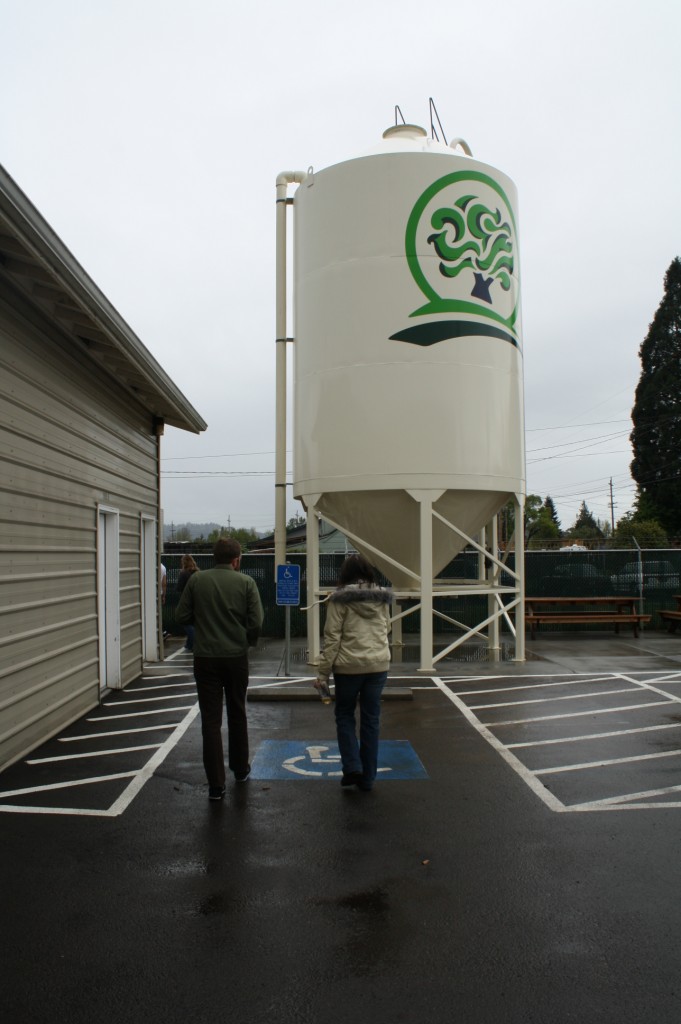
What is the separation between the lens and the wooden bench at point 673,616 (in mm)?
16672

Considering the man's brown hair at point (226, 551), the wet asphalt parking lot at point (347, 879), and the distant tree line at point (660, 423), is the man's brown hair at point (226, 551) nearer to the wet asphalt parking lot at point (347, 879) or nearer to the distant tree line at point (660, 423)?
the wet asphalt parking lot at point (347, 879)

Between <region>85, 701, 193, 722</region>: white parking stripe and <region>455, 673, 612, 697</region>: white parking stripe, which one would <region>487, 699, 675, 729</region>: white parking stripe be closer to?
<region>455, 673, 612, 697</region>: white parking stripe

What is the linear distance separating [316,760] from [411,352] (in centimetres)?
616

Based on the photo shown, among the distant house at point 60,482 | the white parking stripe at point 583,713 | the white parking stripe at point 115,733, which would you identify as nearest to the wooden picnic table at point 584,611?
the white parking stripe at point 583,713

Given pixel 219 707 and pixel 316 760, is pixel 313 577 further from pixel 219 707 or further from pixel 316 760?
pixel 219 707

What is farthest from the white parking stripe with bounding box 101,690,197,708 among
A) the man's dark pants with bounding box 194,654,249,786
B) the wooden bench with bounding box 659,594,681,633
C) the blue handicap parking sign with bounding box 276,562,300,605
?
the wooden bench with bounding box 659,594,681,633

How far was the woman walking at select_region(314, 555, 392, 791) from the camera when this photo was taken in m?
5.53

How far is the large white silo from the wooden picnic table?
18.1ft

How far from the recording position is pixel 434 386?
10.8 metres

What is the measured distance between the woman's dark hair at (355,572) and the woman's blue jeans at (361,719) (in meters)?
0.66

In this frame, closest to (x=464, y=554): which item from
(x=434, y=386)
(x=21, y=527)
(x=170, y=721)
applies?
(x=434, y=386)

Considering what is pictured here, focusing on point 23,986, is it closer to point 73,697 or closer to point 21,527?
point 21,527

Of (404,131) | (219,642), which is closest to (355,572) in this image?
(219,642)

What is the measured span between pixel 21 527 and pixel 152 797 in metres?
2.59
